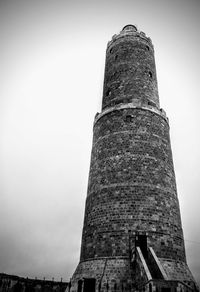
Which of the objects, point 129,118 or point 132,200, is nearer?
point 132,200

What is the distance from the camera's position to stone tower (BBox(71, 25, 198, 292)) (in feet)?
38.4

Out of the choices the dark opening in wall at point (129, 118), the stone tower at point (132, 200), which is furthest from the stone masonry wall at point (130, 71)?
the dark opening in wall at point (129, 118)

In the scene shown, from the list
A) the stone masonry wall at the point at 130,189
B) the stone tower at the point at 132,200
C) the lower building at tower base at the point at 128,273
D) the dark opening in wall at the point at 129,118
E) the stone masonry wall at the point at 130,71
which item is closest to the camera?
the lower building at tower base at the point at 128,273

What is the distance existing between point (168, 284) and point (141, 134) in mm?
8938

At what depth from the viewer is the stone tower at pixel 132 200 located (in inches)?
461

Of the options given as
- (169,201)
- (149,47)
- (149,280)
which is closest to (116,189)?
(169,201)

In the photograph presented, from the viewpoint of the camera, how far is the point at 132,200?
45.2ft

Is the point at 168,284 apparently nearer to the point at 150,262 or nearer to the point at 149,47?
the point at 150,262

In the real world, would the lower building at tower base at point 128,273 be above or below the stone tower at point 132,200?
below

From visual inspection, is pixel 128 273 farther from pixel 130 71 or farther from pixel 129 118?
pixel 130 71

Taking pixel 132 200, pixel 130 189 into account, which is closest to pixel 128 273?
pixel 132 200

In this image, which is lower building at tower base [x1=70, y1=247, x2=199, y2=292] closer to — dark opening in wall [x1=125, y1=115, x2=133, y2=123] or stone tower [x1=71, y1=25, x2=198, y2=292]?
stone tower [x1=71, y1=25, x2=198, y2=292]

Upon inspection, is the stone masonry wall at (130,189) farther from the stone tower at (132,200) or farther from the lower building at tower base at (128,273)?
the lower building at tower base at (128,273)

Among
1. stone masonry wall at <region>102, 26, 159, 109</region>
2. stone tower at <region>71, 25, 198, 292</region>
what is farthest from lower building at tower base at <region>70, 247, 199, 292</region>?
stone masonry wall at <region>102, 26, 159, 109</region>
